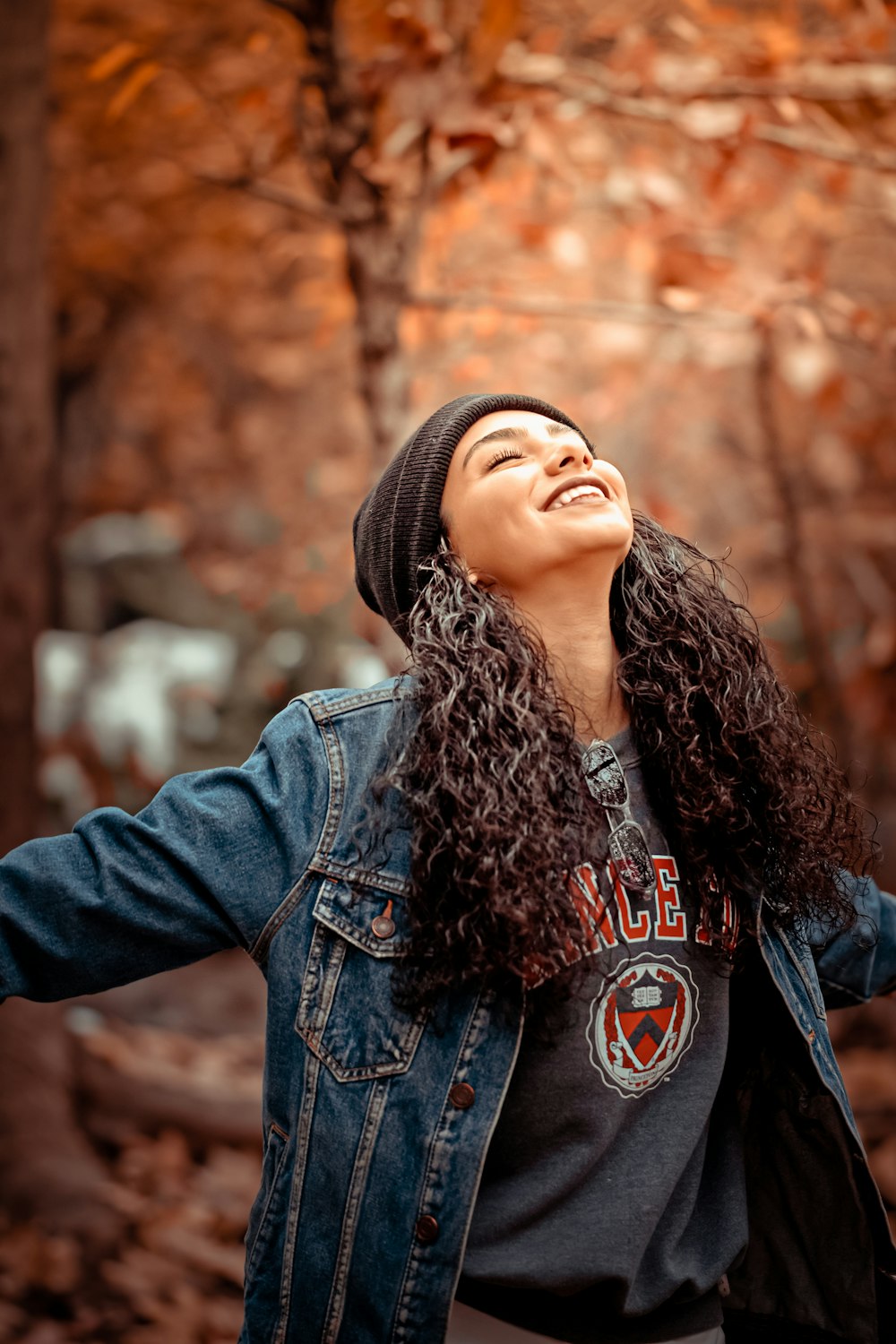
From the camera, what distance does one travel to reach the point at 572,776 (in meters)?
1.47

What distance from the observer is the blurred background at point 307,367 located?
3.15m

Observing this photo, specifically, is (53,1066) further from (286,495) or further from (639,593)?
(286,495)

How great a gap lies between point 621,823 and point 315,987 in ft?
1.55

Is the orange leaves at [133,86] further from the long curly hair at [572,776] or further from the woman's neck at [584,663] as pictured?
the woman's neck at [584,663]

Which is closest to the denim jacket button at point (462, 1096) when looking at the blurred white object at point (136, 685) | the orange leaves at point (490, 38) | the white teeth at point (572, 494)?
the white teeth at point (572, 494)

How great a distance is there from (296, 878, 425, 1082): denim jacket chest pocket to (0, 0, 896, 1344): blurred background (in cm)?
141

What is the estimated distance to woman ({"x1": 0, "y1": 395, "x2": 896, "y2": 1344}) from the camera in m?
1.36

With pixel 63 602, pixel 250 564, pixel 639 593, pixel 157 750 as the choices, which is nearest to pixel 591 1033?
pixel 639 593

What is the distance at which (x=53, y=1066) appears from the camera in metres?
3.72

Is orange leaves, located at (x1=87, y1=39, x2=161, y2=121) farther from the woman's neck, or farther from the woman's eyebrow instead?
the woman's neck

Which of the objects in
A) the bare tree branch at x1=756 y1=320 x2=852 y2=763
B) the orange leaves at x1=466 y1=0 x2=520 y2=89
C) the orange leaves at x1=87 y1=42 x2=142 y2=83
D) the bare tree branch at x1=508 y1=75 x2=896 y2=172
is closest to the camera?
the orange leaves at x1=466 y1=0 x2=520 y2=89

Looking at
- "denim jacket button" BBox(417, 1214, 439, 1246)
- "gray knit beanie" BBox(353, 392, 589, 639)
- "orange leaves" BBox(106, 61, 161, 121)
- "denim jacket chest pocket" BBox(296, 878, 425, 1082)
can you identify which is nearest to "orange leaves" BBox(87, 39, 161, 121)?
"orange leaves" BBox(106, 61, 161, 121)

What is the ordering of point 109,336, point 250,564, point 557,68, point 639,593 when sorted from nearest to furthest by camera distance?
point 639,593
point 557,68
point 250,564
point 109,336

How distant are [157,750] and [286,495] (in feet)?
6.01
